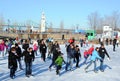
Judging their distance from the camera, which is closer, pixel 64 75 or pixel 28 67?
pixel 28 67

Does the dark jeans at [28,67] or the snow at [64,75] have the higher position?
the dark jeans at [28,67]

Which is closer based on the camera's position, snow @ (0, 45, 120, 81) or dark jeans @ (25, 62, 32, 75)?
dark jeans @ (25, 62, 32, 75)

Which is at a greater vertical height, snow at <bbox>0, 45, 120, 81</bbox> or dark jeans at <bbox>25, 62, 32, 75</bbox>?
dark jeans at <bbox>25, 62, 32, 75</bbox>

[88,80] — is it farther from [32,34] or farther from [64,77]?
[32,34]

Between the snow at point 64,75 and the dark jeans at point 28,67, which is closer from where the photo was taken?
the dark jeans at point 28,67

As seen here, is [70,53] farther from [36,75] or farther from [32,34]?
[32,34]

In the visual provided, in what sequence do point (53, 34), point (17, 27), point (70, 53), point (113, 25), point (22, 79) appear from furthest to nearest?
point (113, 25), point (17, 27), point (53, 34), point (70, 53), point (22, 79)

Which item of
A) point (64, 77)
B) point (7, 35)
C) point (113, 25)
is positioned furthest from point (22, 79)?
point (113, 25)

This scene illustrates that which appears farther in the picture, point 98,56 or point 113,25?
point 113,25

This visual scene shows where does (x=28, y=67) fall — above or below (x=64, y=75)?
above

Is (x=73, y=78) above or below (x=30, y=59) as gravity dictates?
below

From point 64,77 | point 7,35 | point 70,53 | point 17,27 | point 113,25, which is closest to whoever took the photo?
point 64,77

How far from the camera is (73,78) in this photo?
1780cm

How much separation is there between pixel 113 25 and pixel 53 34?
29.7 meters
